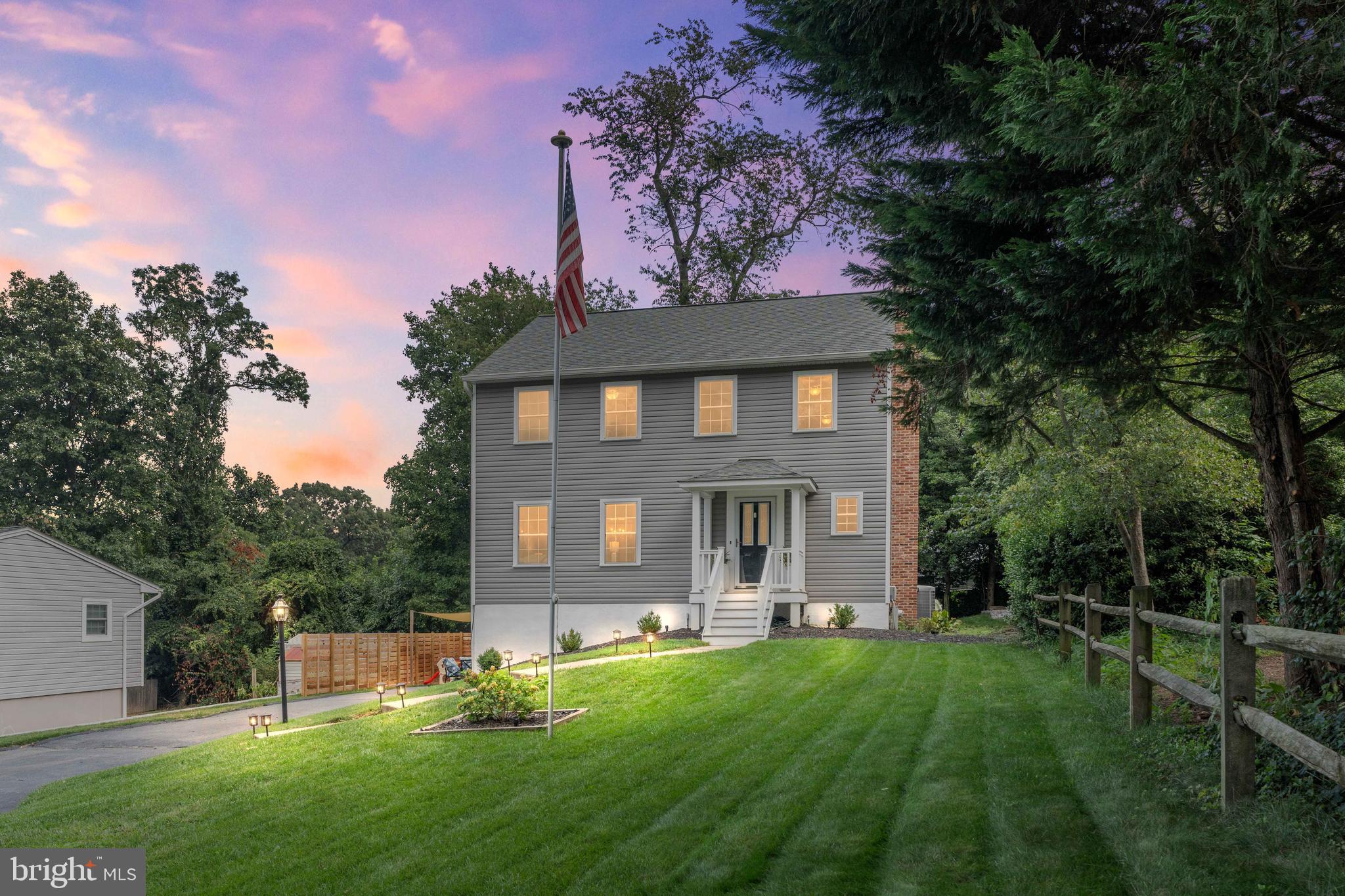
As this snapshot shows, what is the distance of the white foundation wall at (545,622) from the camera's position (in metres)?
20.5

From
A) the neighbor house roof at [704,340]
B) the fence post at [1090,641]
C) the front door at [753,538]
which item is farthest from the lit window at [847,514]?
the fence post at [1090,641]

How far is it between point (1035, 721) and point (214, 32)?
19382 mm

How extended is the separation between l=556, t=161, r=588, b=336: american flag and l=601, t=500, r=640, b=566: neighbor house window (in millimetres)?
11172

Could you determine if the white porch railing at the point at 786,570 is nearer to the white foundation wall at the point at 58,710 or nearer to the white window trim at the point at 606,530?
the white window trim at the point at 606,530

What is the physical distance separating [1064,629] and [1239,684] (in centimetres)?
793

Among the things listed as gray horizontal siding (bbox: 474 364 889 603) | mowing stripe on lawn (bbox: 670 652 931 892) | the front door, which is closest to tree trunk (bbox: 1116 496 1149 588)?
mowing stripe on lawn (bbox: 670 652 931 892)

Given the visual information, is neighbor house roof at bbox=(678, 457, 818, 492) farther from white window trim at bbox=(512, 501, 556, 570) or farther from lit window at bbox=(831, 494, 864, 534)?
white window trim at bbox=(512, 501, 556, 570)

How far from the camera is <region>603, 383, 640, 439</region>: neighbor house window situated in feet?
70.0

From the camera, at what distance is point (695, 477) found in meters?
20.0

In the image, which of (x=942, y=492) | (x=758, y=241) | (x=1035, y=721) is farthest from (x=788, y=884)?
(x=942, y=492)

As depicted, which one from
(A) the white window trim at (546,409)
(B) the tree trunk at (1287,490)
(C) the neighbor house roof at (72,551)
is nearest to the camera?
(B) the tree trunk at (1287,490)

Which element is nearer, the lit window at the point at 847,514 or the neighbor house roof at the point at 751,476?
the neighbor house roof at the point at 751,476

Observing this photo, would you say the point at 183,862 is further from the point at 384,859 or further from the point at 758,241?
the point at 758,241

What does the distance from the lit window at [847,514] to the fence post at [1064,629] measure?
668cm
